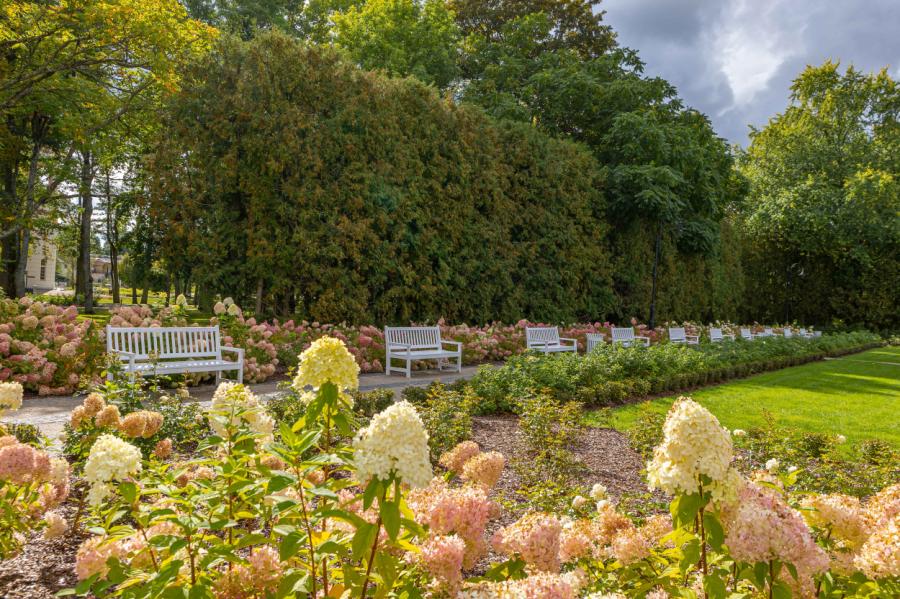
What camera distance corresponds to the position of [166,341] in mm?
7172

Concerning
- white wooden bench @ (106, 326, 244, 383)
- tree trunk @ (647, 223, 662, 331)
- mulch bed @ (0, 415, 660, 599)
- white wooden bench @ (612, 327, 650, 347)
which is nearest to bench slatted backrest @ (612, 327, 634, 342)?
white wooden bench @ (612, 327, 650, 347)

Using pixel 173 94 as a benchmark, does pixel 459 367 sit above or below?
below

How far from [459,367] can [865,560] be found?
8501mm

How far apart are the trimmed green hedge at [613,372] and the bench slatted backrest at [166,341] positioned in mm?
3544

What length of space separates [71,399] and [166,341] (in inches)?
48.4

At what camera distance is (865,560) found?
4.42ft

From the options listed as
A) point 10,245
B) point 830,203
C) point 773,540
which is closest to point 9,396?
point 773,540

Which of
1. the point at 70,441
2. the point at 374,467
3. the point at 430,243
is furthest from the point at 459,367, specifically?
the point at 374,467

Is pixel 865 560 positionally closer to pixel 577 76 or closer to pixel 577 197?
pixel 577 197

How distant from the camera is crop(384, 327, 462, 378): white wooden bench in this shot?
9.09m

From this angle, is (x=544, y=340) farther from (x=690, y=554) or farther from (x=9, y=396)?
(x=690, y=554)

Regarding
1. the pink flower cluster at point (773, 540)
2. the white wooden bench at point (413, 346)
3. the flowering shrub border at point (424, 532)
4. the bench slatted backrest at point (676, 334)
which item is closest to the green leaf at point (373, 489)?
the flowering shrub border at point (424, 532)

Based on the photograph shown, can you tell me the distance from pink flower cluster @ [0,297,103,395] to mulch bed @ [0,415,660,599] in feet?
13.2

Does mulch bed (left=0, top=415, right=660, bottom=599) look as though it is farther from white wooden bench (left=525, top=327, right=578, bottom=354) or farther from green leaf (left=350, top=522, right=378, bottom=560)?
white wooden bench (left=525, top=327, right=578, bottom=354)
